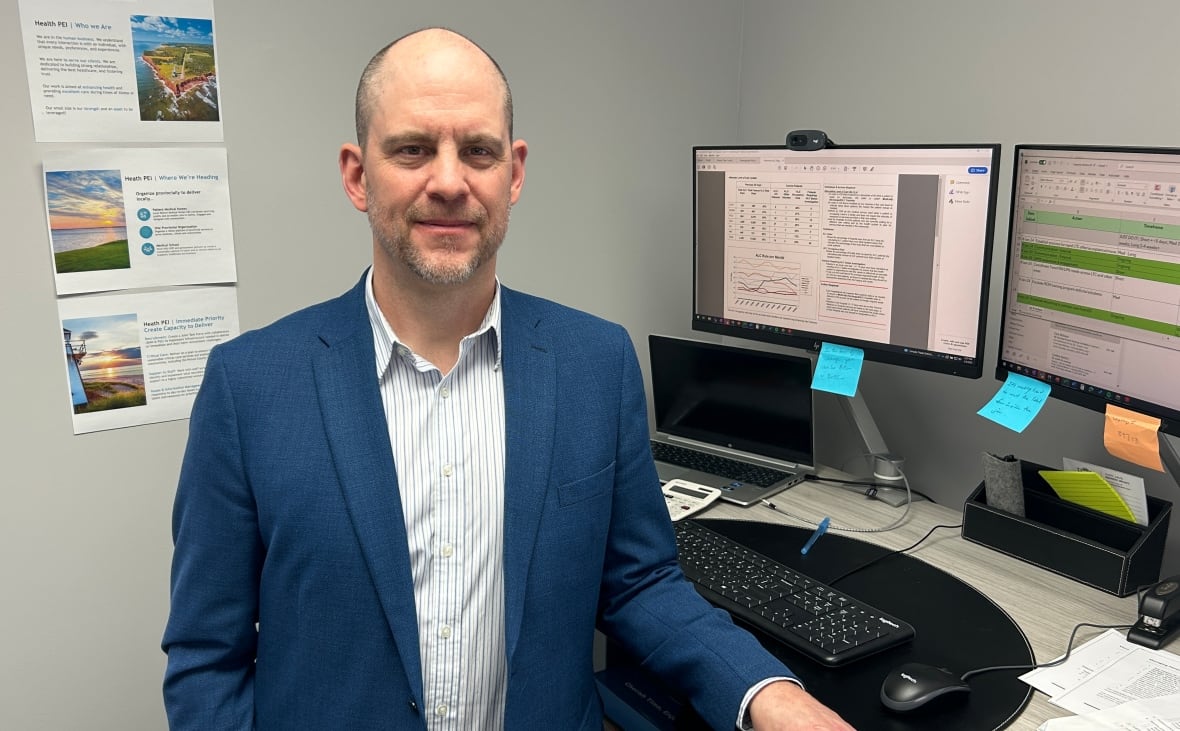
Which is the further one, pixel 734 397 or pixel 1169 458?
pixel 734 397

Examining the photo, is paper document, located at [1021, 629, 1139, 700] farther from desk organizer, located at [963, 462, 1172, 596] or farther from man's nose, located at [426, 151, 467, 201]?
man's nose, located at [426, 151, 467, 201]

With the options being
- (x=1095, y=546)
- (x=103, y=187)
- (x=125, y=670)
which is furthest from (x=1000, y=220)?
(x=125, y=670)

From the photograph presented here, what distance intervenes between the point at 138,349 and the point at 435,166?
901mm

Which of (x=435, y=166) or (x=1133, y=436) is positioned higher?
(x=435, y=166)

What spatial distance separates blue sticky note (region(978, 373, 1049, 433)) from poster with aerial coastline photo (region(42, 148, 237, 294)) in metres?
1.42

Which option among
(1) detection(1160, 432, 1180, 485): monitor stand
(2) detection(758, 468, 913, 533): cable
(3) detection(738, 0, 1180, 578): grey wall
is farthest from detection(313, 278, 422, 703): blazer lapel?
(3) detection(738, 0, 1180, 578): grey wall

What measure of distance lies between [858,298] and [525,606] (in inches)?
39.4

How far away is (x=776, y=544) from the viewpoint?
1.64m

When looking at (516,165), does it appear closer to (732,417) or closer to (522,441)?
(522,441)

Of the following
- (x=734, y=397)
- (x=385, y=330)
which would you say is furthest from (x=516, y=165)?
(x=734, y=397)

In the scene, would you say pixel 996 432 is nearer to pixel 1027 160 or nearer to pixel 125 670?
A: pixel 1027 160

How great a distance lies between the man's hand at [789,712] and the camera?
1008 mm

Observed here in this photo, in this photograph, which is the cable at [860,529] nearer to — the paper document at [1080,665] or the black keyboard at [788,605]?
the black keyboard at [788,605]

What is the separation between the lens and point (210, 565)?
1.05 metres
